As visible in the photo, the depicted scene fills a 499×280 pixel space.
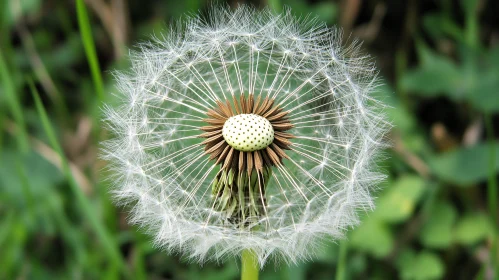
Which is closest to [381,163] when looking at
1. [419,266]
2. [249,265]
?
[419,266]

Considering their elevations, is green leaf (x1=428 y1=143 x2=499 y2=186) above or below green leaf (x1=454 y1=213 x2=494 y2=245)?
above

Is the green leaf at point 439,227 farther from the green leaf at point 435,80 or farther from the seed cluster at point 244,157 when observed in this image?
the seed cluster at point 244,157

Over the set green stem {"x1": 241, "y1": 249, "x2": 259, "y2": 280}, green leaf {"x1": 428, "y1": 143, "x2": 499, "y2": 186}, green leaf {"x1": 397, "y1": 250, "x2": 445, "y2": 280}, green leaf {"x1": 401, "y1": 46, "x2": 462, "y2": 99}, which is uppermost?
green leaf {"x1": 401, "y1": 46, "x2": 462, "y2": 99}

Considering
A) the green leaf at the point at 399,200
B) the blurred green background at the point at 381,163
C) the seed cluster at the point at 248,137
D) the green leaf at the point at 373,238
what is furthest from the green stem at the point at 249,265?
the green leaf at the point at 399,200

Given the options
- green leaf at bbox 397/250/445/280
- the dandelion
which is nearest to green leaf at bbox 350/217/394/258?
green leaf at bbox 397/250/445/280

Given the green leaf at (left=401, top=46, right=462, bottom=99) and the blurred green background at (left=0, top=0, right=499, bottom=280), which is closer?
the blurred green background at (left=0, top=0, right=499, bottom=280)

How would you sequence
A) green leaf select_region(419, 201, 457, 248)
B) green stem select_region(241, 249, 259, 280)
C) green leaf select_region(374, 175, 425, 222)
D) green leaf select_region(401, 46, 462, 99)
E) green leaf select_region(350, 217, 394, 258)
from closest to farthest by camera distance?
green stem select_region(241, 249, 259, 280) < green leaf select_region(350, 217, 394, 258) < green leaf select_region(374, 175, 425, 222) < green leaf select_region(419, 201, 457, 248) < green leaf select_region(401, 46, 462, 99)

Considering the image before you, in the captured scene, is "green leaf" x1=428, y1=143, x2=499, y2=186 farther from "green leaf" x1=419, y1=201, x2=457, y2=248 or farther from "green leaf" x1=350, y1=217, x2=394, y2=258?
"green leaf" x1=350, y1=217, x2=394, y2=258

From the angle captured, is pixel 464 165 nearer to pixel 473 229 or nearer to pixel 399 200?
pixel 473 229
